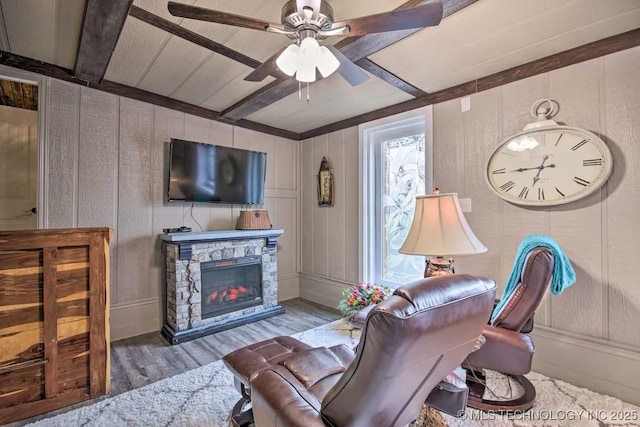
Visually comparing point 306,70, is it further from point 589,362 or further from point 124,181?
point 589,362

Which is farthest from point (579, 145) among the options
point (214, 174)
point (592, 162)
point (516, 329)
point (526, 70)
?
point (214, 174)

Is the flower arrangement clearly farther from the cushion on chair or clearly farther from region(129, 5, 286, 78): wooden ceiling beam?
region(129, 5, 286, 78): wooden ceiling beam

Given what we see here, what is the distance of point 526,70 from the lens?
7.69ft

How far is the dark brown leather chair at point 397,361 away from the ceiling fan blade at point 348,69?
1354 millimetres

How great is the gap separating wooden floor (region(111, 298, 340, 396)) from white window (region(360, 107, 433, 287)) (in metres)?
0.89

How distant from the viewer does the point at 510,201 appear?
2420 millimetres

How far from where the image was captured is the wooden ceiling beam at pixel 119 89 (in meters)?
2.35

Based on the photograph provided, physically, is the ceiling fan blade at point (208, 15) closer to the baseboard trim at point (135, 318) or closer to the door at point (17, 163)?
the baseboard trim at point (135, 318)

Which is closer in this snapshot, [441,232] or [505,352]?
[505,352]

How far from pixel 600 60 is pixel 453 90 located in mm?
1014

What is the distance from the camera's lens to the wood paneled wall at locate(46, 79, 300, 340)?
2.64m

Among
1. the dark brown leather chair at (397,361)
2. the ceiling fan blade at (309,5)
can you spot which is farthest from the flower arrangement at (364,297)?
the ceiling fan blade at (309,5)

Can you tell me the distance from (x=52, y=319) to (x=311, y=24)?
92.5 inches

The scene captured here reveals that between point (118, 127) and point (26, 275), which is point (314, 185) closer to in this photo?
point (118, 127)
